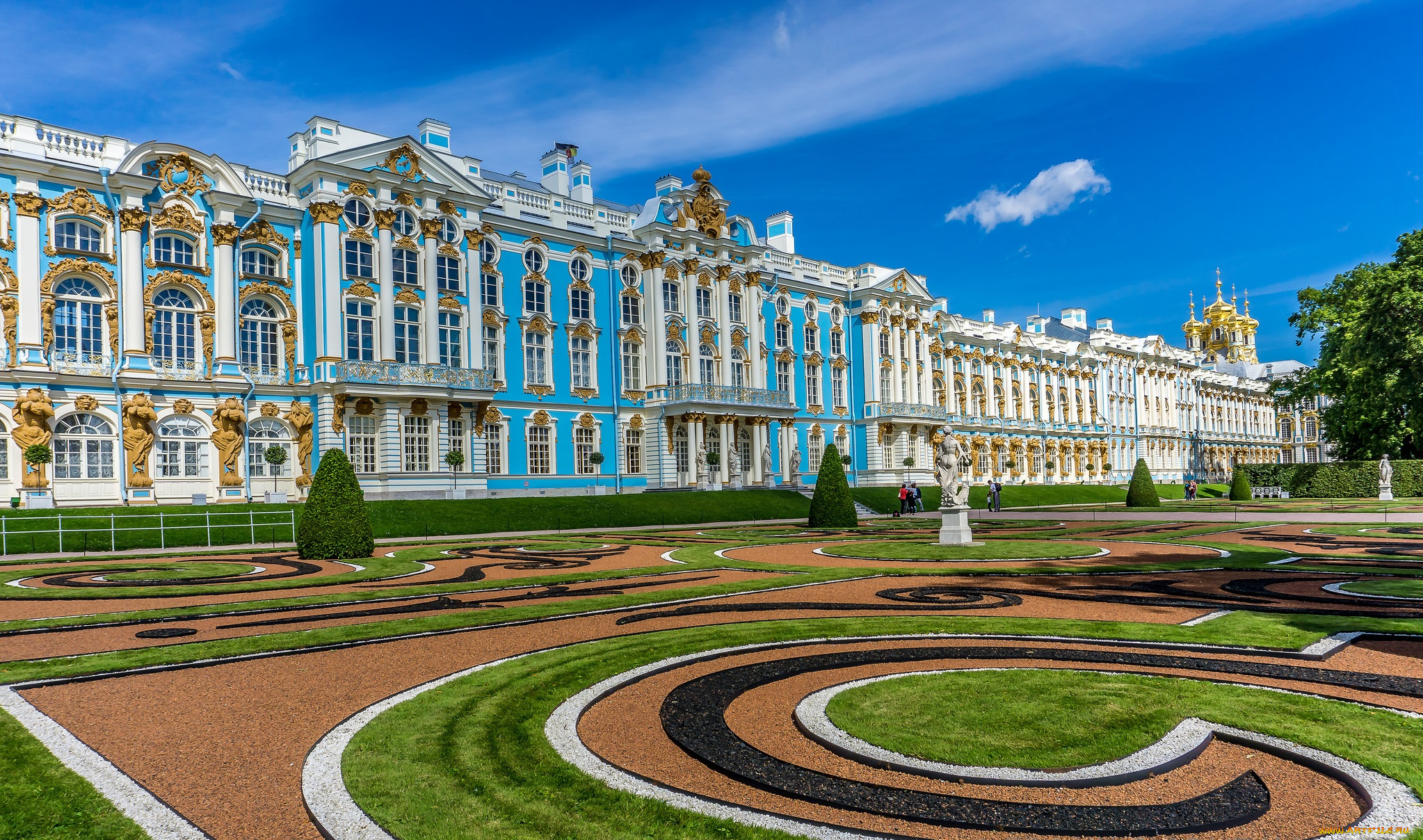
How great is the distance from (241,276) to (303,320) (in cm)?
278

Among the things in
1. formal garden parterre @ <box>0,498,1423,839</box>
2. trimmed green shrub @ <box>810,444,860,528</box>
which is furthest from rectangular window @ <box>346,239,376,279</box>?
formal garden parterre @ <box>0,498,1423,839</box>

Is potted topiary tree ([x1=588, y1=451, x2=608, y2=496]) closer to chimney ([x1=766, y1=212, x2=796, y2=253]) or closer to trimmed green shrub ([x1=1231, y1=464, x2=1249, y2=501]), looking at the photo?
chimney ([x1=766, y1=212, x2=796, y2=253])

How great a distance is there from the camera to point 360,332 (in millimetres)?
37625

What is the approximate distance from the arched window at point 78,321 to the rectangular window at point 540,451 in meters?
17.6

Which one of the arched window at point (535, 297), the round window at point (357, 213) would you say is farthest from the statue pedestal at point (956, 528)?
the round window at point (357, 213)

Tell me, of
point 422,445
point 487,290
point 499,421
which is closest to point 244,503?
point 422,445

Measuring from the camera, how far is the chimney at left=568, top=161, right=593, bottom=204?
50250 mm

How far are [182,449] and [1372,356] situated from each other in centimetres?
5302

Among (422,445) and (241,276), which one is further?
(422,445)

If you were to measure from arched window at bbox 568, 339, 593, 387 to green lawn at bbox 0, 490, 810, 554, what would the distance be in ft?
27.2

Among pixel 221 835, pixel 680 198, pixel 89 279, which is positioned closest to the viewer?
pixel 221 835

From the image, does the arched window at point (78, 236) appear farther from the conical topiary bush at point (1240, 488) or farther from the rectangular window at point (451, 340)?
the conical topiary bush at point (1240, 488)

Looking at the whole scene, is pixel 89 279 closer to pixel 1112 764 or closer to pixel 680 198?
pixel 680 198

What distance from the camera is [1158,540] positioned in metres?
23.0
